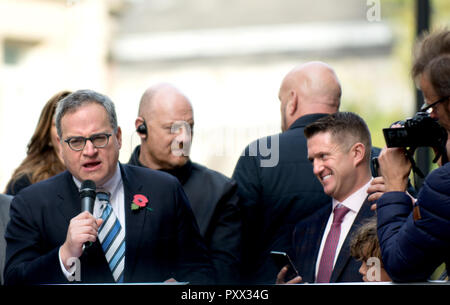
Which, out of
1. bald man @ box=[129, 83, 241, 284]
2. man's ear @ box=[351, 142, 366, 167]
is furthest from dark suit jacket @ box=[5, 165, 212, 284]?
man's ear @ box=[351, 142, 366, 167]

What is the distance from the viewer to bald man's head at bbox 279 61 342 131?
3.80 metres

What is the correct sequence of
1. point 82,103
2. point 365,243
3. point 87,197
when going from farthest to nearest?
point 82,103, point 365,243, point 87,197

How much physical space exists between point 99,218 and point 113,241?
0.33 feet

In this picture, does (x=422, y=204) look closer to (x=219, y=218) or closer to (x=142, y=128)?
(x=219, y=218)

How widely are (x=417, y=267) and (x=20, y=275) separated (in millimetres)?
1378

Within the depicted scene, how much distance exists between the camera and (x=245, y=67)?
4.90 meters

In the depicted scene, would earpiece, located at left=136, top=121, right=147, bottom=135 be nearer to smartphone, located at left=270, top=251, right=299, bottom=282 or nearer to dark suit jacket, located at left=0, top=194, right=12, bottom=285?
dark suit jacket, located at left=0, top=194, right=12, bottom=285

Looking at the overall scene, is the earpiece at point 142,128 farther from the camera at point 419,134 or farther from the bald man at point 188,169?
the camera at point 419,134

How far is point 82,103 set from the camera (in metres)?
3.28

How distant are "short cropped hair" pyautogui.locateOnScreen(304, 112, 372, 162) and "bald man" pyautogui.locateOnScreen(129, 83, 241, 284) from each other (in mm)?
579

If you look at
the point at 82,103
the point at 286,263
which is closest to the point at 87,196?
the point at 82,103

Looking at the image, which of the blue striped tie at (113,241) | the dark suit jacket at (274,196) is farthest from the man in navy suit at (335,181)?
the blue striped tie at (113,241)

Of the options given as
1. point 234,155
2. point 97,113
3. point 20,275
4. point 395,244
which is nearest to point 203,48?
point 234,155

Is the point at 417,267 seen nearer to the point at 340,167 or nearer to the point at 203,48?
the point at 340,167
